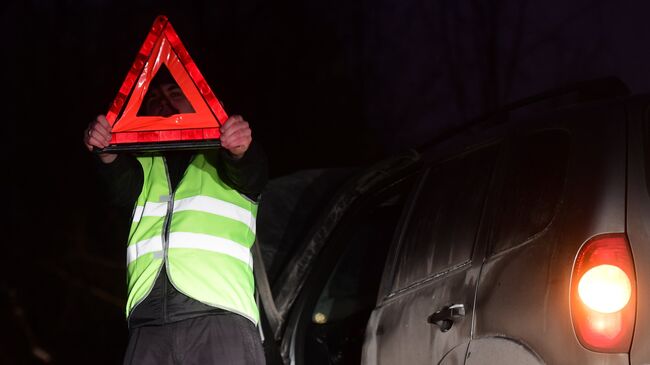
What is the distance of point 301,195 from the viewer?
509cm

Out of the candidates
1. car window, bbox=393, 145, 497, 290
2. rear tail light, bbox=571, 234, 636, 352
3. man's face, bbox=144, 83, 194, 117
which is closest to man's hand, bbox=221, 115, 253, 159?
man's face, bbox=144, 83, 194, 117

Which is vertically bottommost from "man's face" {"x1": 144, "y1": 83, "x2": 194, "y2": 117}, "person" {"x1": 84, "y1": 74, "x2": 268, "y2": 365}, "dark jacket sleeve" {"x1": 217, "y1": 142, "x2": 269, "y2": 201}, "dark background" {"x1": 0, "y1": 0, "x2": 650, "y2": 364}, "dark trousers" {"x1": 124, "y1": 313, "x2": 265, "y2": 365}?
"dark trousers" {"x1": 124, "y1": 313, "x2": 265, "y2": 365}

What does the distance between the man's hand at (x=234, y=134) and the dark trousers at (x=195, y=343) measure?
2.00 ft

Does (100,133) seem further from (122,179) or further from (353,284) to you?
(353,284)

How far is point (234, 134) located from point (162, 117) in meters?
0.28

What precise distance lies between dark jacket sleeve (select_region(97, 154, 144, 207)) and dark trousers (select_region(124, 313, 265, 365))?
517mm

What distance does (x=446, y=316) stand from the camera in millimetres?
3305

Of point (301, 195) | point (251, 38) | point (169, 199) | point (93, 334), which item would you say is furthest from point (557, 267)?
point (251, 38)

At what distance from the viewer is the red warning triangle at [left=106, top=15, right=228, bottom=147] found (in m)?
3.10

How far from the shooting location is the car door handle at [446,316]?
3260mm

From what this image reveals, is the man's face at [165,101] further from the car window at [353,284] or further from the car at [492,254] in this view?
the car window at [353,284]

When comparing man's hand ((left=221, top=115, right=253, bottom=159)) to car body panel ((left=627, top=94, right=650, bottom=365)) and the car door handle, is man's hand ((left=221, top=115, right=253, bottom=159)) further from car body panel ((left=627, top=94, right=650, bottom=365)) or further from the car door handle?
car body panel ((left=627, top=94, right=650, bottom=365))

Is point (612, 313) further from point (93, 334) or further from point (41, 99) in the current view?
point (41, 99)

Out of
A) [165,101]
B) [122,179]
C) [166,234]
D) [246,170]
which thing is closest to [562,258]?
[246,170]
